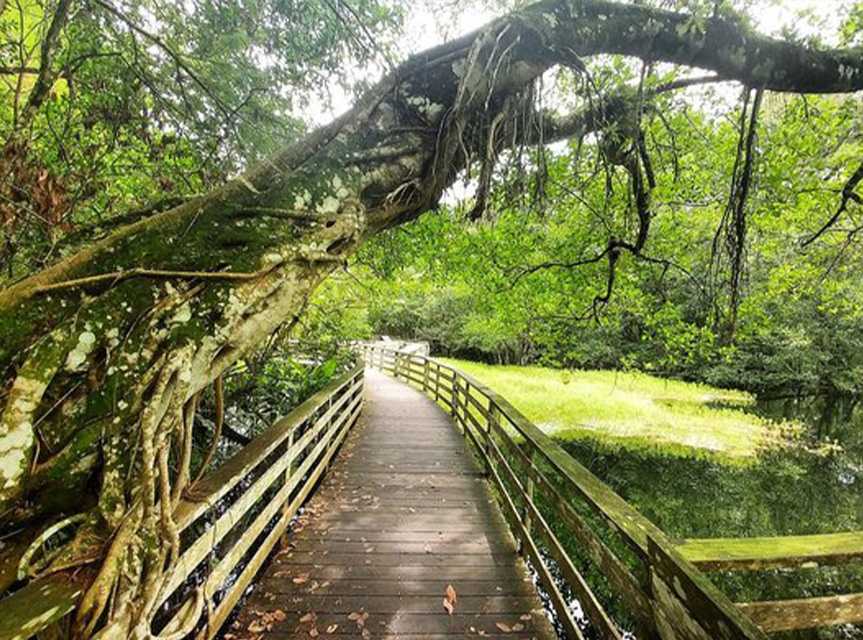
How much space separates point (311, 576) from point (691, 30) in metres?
4.33

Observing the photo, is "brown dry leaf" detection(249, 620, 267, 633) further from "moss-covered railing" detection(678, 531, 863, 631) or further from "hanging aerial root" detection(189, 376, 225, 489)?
"moss-covered railing" detection(678, 531, 863, 631)

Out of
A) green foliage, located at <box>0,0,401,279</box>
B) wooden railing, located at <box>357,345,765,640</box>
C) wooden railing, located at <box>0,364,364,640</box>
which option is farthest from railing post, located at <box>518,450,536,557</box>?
green foliage, located at <box>0,0,401,279</box>

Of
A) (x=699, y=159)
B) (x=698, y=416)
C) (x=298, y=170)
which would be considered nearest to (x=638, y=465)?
(x=698, y=416)

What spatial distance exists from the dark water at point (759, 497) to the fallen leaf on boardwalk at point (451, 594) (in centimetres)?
422

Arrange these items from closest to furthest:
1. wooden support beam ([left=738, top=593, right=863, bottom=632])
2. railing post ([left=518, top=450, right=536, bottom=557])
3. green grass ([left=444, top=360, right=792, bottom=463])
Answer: wooden support beam ([left=738, top=593, right=863, bottom=632])
railing post ([left=518, top=450, right=536, bottom=557])
green grass ([left=444, top=360, right=792, bottom=463])

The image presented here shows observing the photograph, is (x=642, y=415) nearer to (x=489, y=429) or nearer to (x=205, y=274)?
(x=489, y=429)

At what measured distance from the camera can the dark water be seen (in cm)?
521

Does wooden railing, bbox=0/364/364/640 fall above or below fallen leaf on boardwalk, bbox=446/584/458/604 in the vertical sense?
above

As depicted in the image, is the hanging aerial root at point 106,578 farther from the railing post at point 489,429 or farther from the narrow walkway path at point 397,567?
the railing post at point 489,429

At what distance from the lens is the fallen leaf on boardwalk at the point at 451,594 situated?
2.71m

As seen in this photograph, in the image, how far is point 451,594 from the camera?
2760mm

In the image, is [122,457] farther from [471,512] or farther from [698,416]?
[698,416]

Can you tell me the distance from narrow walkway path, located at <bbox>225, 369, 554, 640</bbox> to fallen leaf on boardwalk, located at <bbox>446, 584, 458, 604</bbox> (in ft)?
0.08

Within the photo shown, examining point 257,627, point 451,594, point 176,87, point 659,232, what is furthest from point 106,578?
point 659,232
